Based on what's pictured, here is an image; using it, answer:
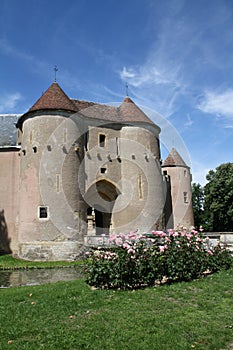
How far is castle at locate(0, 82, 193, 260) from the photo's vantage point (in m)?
19.3

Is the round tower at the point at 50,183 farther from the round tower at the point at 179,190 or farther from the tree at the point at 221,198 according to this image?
the tree at the point at 221,198

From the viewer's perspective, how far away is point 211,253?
9742 millimetres

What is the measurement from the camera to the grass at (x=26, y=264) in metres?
16.2

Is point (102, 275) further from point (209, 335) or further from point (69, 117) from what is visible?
point (69, 117)

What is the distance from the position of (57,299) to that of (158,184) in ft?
58.6

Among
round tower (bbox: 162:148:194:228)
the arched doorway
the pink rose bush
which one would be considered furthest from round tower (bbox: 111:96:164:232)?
the pink rose bush

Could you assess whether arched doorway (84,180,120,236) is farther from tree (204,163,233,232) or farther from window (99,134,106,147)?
tree (204,163,233,232)

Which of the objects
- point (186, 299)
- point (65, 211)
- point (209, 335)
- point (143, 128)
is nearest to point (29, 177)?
point (65, 211)

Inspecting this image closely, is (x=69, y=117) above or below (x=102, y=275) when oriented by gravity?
above

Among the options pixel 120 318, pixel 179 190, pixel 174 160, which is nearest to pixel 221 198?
pixel 179 190

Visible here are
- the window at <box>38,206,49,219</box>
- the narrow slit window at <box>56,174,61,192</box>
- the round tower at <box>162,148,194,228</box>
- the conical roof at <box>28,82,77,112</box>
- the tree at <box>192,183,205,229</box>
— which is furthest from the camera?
the tree at <box>192,183,205,229</box>

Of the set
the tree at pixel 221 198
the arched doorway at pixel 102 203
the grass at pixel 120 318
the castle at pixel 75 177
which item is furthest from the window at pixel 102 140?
the grass at pixel 120 318

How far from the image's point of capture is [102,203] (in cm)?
2392

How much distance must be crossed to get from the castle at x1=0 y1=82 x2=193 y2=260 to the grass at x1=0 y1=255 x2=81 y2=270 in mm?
658
